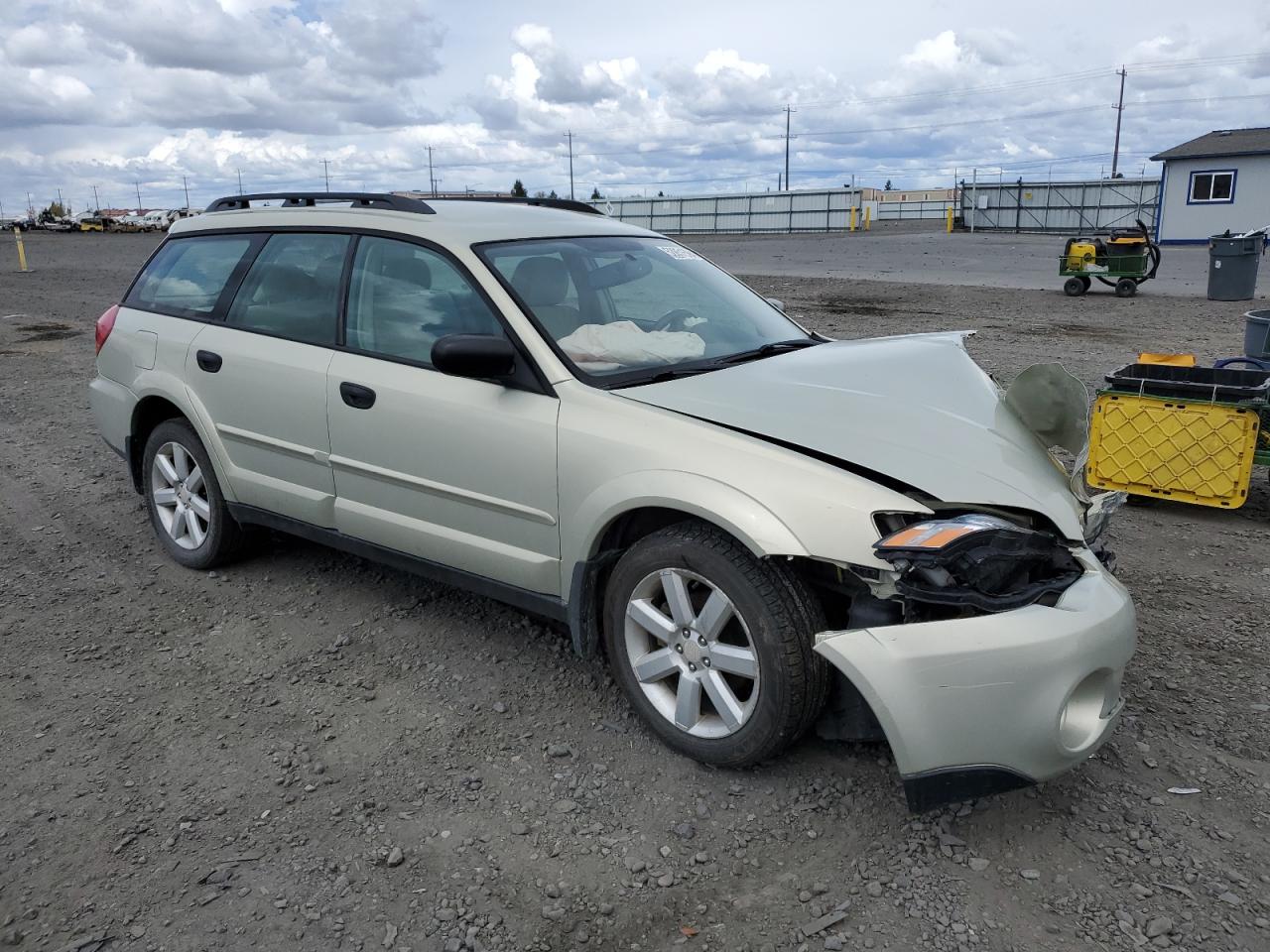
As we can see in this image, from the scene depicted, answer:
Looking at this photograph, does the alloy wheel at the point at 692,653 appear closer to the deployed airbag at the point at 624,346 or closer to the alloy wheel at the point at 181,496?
the deployed airbag at the point at 624,346

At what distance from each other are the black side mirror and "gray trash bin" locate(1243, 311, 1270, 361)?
5.60 metres

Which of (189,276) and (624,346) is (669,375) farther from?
(189,276)

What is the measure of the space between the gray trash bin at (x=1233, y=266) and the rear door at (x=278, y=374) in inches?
637

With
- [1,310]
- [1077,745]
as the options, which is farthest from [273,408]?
[1,310]

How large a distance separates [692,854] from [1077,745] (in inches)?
42.9

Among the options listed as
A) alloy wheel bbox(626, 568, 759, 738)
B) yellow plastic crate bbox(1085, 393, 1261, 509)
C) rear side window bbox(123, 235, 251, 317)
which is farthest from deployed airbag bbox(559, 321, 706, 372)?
yellow plastic crate bbox(1085, 393, 1261, 509)

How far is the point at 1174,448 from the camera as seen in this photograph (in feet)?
18.7

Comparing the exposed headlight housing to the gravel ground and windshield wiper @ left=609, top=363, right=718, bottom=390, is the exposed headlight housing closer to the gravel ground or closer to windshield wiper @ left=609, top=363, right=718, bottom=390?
the gravel ground

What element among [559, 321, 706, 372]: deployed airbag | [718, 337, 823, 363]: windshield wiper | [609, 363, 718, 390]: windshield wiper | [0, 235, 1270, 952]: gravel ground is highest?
[559, 321, 706, 372]: deployed airbag

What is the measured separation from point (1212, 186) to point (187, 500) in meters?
40.4

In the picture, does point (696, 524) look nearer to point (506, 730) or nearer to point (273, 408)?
point (506, 730)

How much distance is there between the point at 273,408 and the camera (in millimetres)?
4348

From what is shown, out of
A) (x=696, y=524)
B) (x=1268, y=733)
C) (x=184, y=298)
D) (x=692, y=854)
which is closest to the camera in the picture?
(x=692, y=854)

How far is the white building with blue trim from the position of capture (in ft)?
117
